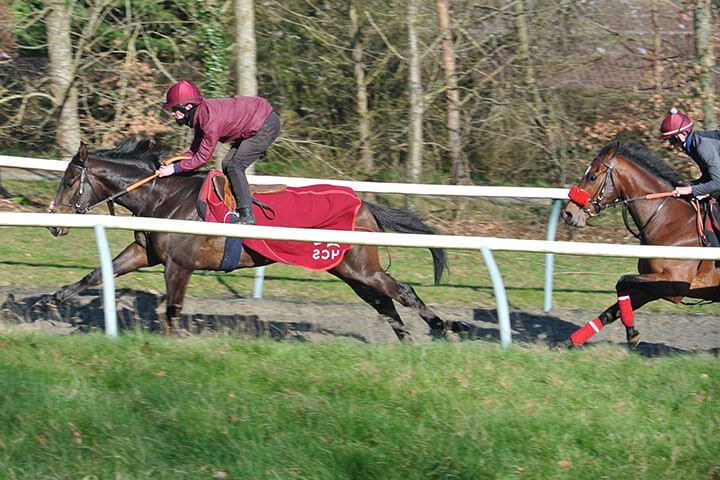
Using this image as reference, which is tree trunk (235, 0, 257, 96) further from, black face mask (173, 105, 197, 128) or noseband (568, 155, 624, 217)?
noseband (568, 155, 624, 217)

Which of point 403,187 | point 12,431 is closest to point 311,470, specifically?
point 12,431

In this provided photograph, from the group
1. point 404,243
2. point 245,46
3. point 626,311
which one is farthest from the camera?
point 245,46

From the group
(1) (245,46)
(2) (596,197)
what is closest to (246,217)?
(2) (596,197)

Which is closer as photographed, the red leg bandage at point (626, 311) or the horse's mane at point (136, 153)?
the red leg bandage at point (626, 311)

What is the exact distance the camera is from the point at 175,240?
7.25 meters

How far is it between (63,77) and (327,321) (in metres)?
7.19

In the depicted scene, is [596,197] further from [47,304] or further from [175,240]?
[47,304]

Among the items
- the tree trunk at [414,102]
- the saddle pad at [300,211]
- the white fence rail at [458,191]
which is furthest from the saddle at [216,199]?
the tree trunk at [414,102]

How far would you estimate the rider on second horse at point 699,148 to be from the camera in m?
7.38

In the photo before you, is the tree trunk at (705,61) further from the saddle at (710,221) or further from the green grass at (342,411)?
the green grass at (342,411)

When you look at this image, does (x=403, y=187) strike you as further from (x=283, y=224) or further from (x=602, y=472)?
(x=602, y=472)

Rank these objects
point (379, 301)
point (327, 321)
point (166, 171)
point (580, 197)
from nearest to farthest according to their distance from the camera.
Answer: point (166, 171) → point (379, 301) → point (580, 197) → point (327, 321)

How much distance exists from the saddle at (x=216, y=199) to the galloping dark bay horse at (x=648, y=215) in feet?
8.52

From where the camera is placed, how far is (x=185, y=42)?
14586 millimetres
